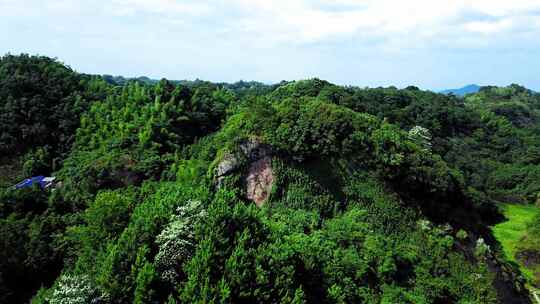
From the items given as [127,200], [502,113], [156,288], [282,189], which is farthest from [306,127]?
[502,113]

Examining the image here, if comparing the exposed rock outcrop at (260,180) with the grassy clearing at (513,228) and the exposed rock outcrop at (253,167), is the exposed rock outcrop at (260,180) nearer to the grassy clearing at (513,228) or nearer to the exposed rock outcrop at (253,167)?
the exposed rock outcrop at (253,167)

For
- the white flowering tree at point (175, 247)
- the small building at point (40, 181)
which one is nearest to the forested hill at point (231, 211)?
the white flowering tree at point (175, 247)

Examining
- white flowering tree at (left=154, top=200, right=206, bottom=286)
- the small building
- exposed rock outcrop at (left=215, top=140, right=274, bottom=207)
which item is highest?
exposed rock outcrop at (left=215, top=140, right=274, bottom=207)

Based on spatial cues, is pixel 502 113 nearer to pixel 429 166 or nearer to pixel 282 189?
pixel 429 166

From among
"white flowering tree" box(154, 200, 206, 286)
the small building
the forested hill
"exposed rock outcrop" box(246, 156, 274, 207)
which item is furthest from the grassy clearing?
the small building

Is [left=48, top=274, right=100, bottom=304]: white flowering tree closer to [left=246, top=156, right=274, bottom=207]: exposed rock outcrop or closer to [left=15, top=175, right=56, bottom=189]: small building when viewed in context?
[left=246, top=156, right=274, bottom=207]: exposed rock outcrop

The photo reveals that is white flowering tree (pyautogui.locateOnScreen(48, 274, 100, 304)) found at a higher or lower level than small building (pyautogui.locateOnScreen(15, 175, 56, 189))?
higher

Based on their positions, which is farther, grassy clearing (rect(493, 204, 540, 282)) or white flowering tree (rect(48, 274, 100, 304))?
grassy clearing (rect(493, 204, 540, 282))

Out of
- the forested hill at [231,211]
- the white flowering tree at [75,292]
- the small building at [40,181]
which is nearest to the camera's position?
the white flowering tree at [75,292]
